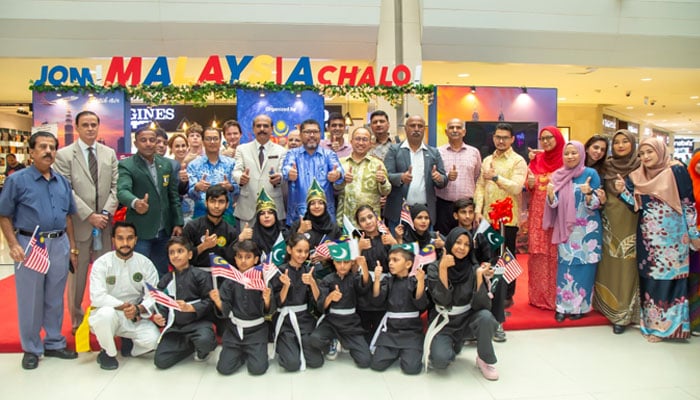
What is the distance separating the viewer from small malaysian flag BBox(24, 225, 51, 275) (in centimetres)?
350

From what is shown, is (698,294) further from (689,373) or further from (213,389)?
(213,389)

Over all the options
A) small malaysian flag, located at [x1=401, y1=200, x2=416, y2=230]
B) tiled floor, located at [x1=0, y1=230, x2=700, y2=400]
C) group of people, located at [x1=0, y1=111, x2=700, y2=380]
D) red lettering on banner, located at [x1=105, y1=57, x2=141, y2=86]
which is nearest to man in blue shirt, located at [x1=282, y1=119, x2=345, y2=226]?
group of people, located at [x1=0, y1=111, x2=700, y2=380]

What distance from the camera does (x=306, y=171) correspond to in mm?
4426

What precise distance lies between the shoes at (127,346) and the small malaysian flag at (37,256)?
0.79m

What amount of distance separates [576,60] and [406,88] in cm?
485

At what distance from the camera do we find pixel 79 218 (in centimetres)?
407

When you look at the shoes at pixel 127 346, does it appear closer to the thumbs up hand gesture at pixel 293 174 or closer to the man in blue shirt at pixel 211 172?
the man in blue shirt at pixel 211 172

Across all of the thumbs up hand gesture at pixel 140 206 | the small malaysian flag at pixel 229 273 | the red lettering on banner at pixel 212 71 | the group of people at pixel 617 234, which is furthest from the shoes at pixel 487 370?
the red lettering on banner at pixel 212 71

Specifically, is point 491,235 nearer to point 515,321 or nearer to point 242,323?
point 515,321

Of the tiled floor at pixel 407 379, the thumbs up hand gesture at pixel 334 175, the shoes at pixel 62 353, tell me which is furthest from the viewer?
the thumbs up hand gesture at pixel 334 175

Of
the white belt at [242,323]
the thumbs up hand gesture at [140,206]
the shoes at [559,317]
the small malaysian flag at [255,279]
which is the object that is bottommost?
the shoes at [559,317]

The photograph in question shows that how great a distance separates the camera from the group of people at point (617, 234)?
13.2 feet

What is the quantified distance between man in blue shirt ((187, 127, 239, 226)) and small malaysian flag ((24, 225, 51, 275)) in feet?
4.27

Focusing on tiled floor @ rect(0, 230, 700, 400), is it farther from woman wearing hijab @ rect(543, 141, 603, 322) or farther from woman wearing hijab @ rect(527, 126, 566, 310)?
woman wearing hijab @ rect(527, 126, 566, 310)
